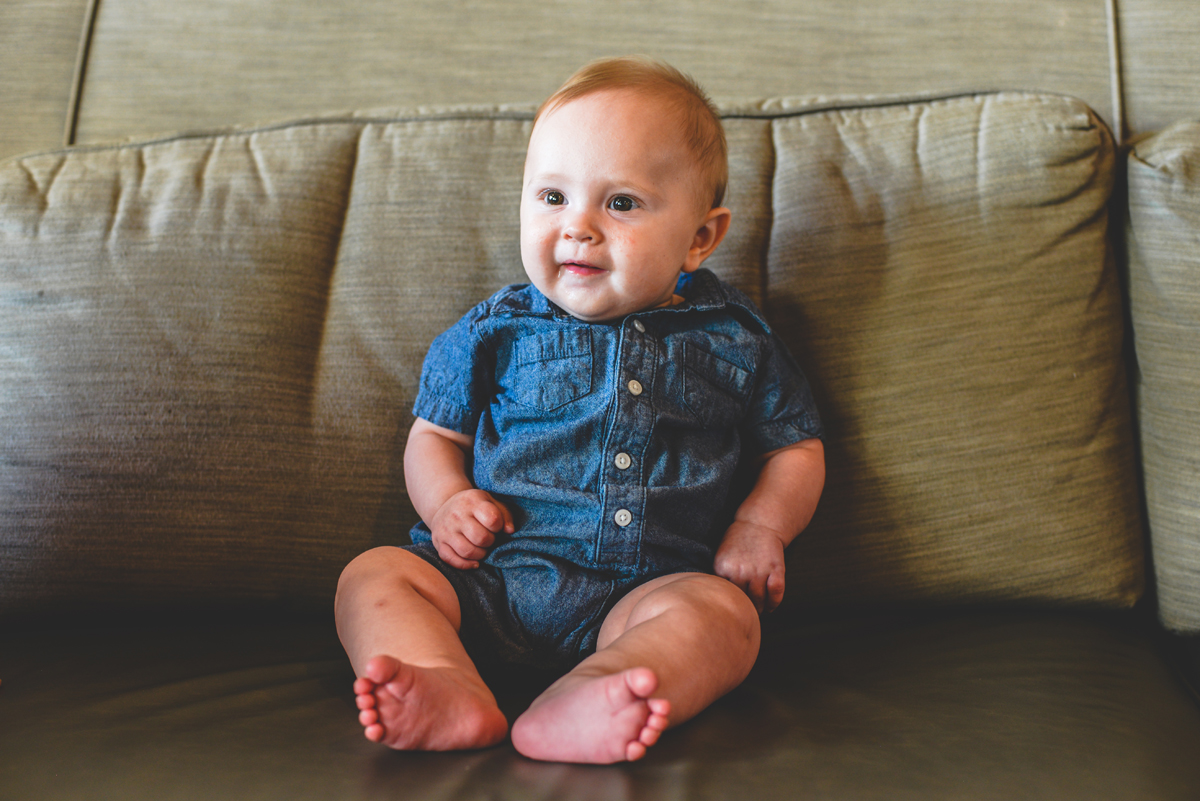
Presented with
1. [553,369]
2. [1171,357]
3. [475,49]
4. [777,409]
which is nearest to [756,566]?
[777,409]

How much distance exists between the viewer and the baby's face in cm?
84

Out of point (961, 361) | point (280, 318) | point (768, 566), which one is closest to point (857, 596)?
point (768, 566)

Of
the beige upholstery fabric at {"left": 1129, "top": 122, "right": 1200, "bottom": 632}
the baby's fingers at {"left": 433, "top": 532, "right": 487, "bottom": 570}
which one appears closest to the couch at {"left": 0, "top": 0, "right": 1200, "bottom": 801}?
the beige upholstery fabric at {"left": 1129, "top": 122, "right": 1200, "bottom": 632}

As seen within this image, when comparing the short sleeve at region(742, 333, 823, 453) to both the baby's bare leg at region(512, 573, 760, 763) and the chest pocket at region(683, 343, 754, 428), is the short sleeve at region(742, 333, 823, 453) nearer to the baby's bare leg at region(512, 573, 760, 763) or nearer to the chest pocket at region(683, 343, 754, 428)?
the chest pocket at region(683, 343, 754, 428)

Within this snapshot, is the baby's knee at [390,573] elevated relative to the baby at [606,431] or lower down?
lower down

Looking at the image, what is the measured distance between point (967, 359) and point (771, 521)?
326mm

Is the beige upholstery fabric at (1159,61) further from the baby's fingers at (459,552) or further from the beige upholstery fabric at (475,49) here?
the baby's fingers at (459,552)

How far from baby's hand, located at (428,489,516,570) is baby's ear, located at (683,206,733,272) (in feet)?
1.15

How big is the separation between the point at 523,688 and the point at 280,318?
533mm

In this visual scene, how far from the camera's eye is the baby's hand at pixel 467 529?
83 centimetres

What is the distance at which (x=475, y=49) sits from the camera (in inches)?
53.8

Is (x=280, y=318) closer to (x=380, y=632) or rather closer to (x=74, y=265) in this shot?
(x=74, y=265)

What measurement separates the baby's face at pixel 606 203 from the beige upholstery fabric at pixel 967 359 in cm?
24

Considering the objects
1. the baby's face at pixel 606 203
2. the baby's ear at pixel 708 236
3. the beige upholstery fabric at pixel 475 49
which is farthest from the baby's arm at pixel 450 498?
the beige upholstery fabric at pixel 475 49
